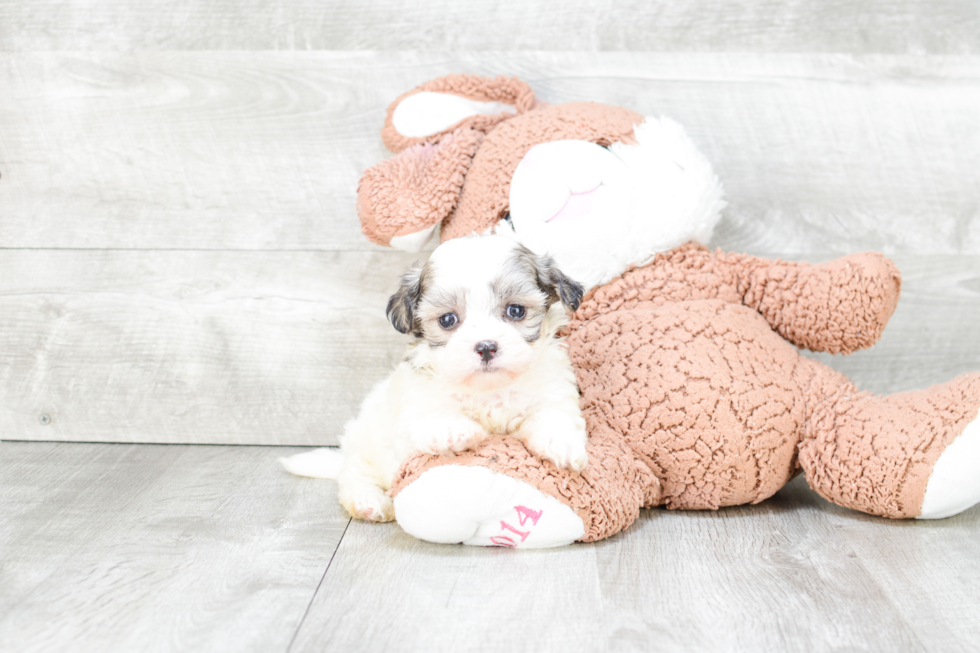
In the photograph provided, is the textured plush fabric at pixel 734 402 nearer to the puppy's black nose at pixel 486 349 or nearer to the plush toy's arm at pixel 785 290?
the plush toy's arm at pixel 785 290

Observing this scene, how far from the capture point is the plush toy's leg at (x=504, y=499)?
140cm

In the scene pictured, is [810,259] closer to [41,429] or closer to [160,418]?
[160,418]

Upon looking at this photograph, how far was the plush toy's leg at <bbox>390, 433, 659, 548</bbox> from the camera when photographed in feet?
4.60

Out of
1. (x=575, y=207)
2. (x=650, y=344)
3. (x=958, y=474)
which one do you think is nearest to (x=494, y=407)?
(x=650, y=344)

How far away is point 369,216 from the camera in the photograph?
180 cm

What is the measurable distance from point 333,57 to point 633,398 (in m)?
1.22

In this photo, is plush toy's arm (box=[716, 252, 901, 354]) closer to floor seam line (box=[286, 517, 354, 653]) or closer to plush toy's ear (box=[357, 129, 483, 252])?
plush toy's ear (box=[357, 129, 483, 252])

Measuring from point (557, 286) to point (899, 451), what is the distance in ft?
2.44

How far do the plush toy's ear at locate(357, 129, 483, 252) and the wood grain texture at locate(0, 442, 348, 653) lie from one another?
0.64 m

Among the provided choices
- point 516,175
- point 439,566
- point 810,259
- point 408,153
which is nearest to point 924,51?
point 810,259

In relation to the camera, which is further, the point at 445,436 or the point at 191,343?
the point at 191,343

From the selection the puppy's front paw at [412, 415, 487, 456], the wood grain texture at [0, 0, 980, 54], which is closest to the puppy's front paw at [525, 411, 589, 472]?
the puppy's front paw at [412, 415, 487, 456]

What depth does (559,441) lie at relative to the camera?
1432 mm

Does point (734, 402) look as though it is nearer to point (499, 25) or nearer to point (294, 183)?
point (499, 25)
